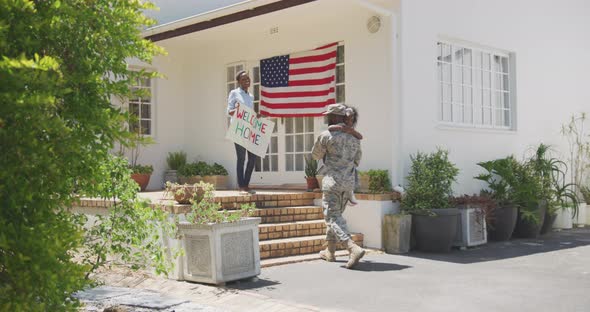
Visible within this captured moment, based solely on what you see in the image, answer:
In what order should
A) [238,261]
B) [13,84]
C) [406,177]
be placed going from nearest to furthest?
[13,84], [238,261], [406,177]

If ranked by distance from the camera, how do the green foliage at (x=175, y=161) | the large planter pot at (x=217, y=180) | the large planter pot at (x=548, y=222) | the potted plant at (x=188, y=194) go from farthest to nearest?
1. the green foliage at (x=175, y=161)
2. the large planter pot at (x=217, y=180)
3. the large planter pot at (x=548, y=222)
4. the potted plant at (x=188, y=194)

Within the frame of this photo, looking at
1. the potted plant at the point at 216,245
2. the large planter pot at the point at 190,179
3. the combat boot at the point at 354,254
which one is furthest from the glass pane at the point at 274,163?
the potted plant at the point at 216,245

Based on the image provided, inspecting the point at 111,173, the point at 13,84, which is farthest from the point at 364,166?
the point at 13,84

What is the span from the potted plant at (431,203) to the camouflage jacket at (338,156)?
4.98ft

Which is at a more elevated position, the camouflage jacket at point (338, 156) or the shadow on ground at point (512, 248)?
the camouflage jacket at point (338, 156)

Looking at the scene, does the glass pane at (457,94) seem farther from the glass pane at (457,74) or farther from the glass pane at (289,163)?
the glass pane at (289,163)

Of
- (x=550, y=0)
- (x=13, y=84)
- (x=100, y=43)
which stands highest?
A: (x=550, y=0)

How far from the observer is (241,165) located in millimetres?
8938

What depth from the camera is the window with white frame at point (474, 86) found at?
32.3 ft

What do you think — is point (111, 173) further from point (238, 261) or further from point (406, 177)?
point (406, 177)

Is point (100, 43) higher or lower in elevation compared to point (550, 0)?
lower

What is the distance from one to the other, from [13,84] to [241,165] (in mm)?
6225

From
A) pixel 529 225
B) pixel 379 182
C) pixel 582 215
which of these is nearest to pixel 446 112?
pixel 379 182

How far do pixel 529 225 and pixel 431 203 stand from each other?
2.34 m
